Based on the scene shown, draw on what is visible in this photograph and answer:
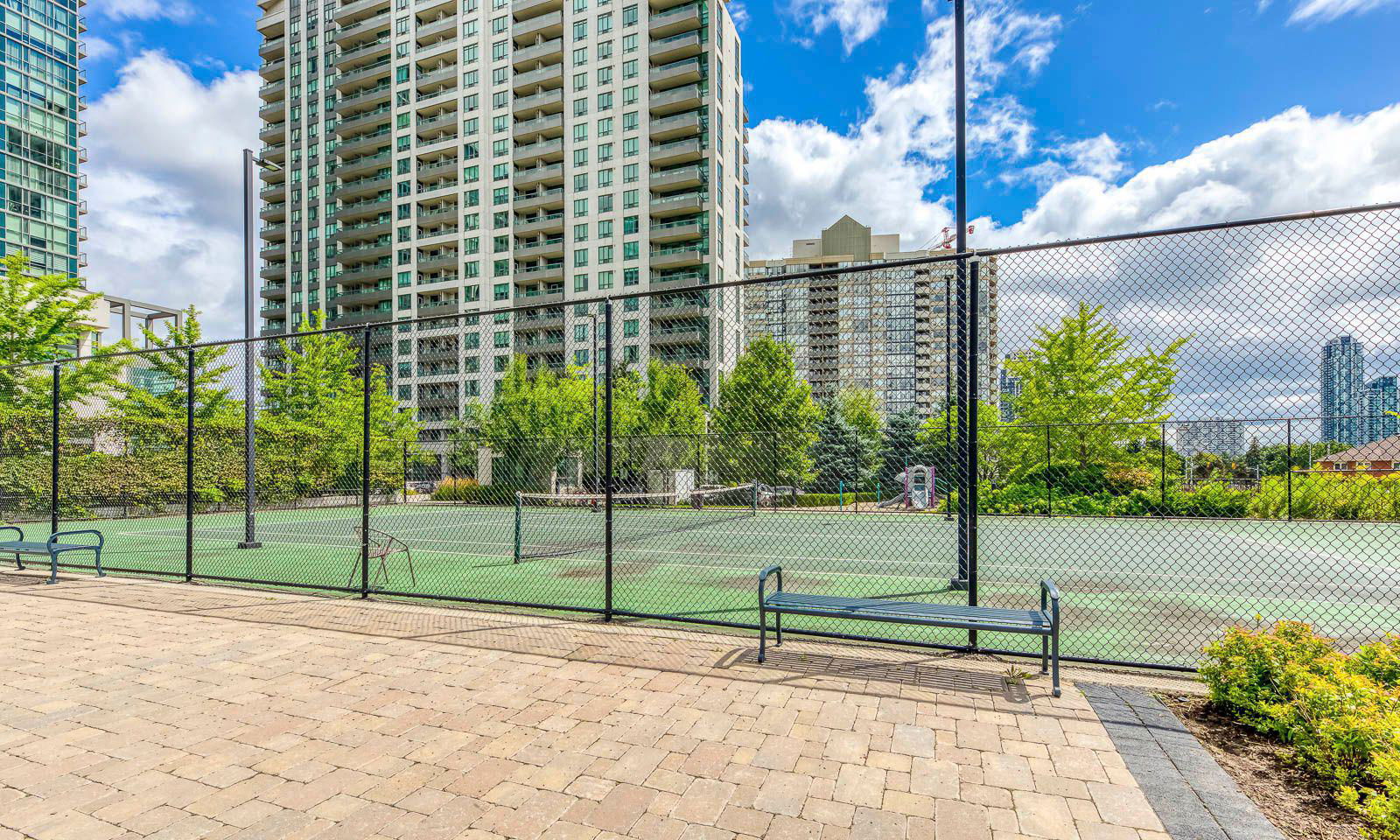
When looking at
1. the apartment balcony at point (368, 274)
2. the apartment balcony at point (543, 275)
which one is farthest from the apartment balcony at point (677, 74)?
the apartment balcony at point (368, 274)

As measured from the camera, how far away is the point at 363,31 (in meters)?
71.3

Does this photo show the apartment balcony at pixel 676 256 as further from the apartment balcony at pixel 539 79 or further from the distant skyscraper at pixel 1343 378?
the distant skyscraper at pixel 1343 378

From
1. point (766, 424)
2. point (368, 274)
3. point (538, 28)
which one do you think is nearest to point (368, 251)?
point (368, 274)

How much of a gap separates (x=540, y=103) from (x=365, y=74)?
23.1 m

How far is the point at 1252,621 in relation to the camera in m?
7.29

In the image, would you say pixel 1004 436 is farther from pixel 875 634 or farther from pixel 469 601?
pixel 469 601

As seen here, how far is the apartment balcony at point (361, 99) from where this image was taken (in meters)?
70.2

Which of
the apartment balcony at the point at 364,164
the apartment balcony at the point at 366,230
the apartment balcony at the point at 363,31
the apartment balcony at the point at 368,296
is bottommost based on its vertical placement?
the apartment balcony at the point at 368,296

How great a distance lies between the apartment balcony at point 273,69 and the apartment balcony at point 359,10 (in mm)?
10692

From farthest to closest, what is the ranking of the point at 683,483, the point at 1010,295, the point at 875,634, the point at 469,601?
the point at 683,483 < the point at 469,601 < the point at 875,634 < the point at 1010,295

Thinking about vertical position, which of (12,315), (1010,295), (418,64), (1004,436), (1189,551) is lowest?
(1189,551)

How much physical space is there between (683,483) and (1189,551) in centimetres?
1027

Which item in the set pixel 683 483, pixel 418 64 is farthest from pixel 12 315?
pixel 418 64

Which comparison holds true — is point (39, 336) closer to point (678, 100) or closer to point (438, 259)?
point (678, 100)
